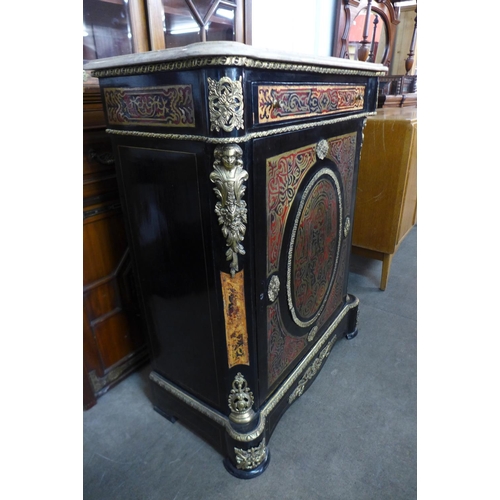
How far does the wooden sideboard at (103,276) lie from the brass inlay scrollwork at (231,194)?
584mm

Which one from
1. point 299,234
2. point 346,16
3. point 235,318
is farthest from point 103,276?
point 346,16

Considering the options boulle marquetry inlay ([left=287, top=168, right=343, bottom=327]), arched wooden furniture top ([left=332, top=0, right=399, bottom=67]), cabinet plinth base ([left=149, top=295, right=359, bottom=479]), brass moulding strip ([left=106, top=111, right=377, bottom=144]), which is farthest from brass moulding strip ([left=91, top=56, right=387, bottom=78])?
arched wooden furniture top ([left=332, top=0, right=399, bottom=67])

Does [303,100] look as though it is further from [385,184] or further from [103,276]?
[385,184]

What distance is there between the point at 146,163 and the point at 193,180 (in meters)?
0.16

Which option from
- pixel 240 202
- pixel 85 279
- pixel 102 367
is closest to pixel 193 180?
pixel 240 202

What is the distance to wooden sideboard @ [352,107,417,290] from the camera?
1.70 m

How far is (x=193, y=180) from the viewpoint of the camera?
0.79m

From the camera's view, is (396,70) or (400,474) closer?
(400,474)

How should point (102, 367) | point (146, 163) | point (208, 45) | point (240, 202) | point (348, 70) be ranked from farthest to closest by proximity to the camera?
point (102, 367), point (348, 70), point (146, 163), point (240, 202), point (208, 45)

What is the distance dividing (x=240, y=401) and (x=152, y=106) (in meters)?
0.79

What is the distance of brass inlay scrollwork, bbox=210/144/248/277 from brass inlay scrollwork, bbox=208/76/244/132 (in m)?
0.04

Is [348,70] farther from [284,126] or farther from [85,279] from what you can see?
[85,279]

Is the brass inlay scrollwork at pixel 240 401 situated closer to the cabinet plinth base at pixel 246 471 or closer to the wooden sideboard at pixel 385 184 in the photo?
the cabinet plinth base at pixel 246 471

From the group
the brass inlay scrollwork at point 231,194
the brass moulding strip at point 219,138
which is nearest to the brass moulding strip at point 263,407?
the brass inlay scrollwork at point 231,194
